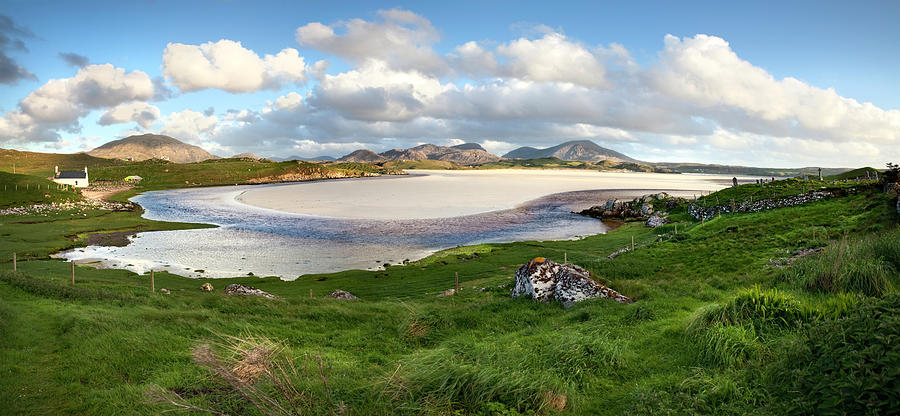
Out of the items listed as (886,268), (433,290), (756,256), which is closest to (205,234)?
(433,290)

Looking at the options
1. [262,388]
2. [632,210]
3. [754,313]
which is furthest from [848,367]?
[632,210]

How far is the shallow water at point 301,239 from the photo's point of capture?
40.6 metres

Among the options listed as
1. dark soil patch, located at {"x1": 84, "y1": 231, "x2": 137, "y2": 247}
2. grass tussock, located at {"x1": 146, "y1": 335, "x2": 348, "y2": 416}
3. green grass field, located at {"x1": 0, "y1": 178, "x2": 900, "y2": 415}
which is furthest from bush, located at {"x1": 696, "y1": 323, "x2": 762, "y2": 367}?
dark soil patch, located at {"x1": 84, "y1": 231, "x2": 137, "y2": 247}

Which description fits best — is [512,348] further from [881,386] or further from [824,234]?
[824,234]

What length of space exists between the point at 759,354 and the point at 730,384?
5.40 feet

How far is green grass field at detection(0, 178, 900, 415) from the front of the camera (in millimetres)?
5992

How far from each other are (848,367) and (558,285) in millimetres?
11940

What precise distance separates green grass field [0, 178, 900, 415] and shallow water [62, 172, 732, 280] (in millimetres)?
21970

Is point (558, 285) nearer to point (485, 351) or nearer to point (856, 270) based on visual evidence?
point (485, 351)

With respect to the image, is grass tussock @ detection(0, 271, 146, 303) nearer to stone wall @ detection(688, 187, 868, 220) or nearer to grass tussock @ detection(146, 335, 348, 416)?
grass tussock @ detection(146, 335, 348, 416)

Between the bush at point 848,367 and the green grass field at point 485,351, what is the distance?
0.02m

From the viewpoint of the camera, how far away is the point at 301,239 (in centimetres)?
5534

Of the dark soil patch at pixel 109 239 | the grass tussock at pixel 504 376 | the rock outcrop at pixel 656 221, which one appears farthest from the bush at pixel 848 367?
the dark soil patch at pixel 109 239

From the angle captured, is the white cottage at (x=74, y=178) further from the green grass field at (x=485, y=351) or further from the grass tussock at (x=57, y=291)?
the green grass field at (x=485, y=351)
